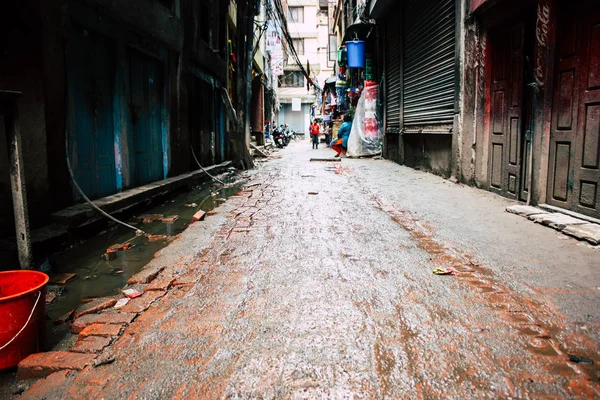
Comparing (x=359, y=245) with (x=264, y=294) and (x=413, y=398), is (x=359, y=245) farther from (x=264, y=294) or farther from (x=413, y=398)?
(x=413, y=398)

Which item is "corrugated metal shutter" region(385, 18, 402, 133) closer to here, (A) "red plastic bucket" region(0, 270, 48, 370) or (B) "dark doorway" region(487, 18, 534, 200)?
(B) "dark doorway" region(487, 18, 534, 200)

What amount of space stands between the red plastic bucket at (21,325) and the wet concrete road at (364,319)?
0.93 feet

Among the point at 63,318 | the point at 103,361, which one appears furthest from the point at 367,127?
the point at 103,361

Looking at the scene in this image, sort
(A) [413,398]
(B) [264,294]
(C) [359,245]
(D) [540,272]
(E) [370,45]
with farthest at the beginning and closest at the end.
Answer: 1. (E) [370,45]
2. (C) [359,245]
3. (D) [540,272]
4. (B) [264,294]
5. (A) [413,398]

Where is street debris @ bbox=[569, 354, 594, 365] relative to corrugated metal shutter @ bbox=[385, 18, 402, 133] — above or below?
below

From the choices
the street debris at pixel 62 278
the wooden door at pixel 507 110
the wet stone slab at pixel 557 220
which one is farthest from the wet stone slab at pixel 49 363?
the wooden door at pixel 507 110

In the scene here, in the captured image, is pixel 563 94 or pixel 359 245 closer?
pixel 359 245

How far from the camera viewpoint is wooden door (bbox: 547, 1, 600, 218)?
4.95 metres

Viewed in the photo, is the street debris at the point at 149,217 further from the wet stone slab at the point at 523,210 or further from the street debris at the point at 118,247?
the wet stone slab at the point at 523,210

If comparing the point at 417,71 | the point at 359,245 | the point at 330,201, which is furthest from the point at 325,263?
the point at 417,71

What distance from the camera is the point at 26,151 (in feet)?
13.8

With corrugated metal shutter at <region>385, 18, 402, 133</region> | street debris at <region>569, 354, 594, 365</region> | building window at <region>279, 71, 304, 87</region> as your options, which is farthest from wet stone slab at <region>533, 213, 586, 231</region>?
building window at <region>279, 71, 304, 87</region>

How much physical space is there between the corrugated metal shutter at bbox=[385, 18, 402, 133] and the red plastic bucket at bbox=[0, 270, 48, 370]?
12.9m

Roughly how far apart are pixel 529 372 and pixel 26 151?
431 centimetres
